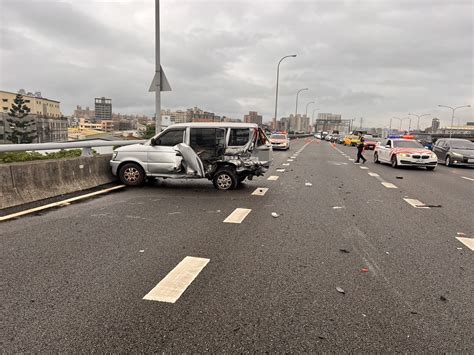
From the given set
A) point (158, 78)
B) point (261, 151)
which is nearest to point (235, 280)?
point (261, 151)

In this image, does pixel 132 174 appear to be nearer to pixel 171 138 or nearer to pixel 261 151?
pixel 171 138

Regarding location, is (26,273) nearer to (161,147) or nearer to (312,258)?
(312,258)

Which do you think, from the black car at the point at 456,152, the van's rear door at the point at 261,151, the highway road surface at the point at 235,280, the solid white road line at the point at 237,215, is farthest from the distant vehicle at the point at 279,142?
the highway road surface at the point at 235,280

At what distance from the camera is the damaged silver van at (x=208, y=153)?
32.0ft

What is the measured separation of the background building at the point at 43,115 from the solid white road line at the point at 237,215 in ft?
111

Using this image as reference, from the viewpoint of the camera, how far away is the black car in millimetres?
19578

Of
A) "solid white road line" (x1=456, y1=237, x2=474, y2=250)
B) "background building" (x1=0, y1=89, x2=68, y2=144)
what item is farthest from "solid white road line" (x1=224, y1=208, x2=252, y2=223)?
"background building" (x1=0, y1=89, x2=68, y2=144)

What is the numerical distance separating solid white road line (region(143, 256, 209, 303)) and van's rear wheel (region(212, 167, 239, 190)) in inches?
213

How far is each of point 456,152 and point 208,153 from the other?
16.5 m

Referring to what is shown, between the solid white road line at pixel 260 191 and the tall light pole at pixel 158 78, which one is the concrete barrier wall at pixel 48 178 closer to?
the tall light pole at pixel 158 78

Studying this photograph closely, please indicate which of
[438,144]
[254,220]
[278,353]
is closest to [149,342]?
[278,353]

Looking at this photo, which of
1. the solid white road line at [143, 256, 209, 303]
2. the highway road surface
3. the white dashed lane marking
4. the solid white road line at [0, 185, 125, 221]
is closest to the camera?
the highway road surface

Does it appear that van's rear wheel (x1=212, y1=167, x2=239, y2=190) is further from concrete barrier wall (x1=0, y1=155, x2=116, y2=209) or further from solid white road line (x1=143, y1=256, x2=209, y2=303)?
solid white road line (x1=143, y1=256, x2=209, y2=303)

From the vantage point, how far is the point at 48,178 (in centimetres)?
828
